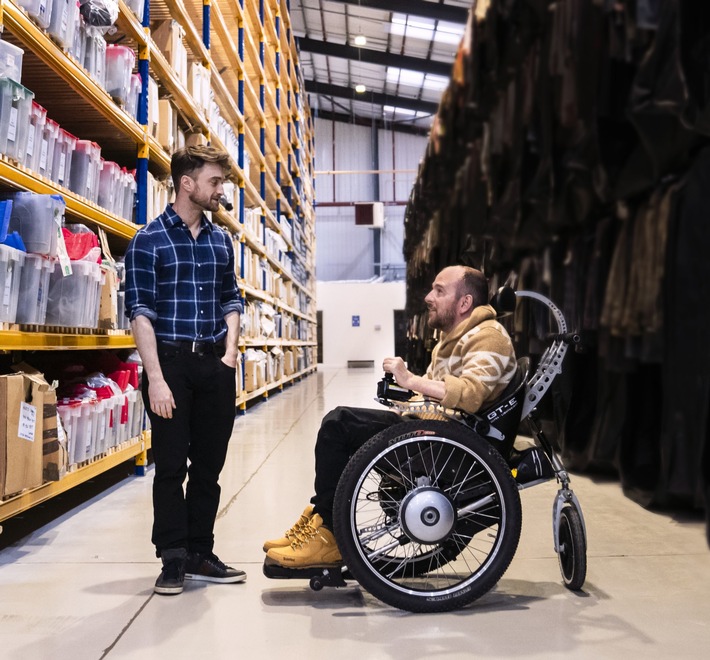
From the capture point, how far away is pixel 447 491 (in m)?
2.20

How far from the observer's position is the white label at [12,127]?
2785 millimetres

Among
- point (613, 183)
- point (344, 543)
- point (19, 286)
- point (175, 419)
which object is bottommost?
point (344, 543)

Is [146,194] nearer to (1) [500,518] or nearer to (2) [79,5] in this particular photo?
(2) [79,5]

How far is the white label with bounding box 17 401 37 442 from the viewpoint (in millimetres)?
2746

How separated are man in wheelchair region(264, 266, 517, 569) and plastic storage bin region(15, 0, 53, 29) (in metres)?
1.96

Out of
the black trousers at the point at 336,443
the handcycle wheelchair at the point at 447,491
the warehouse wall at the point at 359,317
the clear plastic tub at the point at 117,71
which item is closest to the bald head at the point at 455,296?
the handcycle wheelchair at the point at 447,491

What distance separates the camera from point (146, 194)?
457 cm

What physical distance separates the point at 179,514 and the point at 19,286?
1108mm

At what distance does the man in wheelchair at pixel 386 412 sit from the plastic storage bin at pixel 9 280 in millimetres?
1268

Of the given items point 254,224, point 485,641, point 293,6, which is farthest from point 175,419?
point 293,6

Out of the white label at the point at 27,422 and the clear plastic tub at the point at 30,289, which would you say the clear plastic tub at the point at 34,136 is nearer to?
the clear plastic tub at the point at 30,289

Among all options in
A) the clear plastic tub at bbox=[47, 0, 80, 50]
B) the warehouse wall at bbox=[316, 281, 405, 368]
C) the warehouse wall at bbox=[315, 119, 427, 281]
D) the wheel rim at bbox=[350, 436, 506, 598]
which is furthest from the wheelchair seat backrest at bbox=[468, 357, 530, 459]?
the warehouse wall at bbox=[315, 119, 427, 281]

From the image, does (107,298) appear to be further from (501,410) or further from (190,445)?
(501,410)

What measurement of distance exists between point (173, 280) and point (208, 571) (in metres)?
0.97
